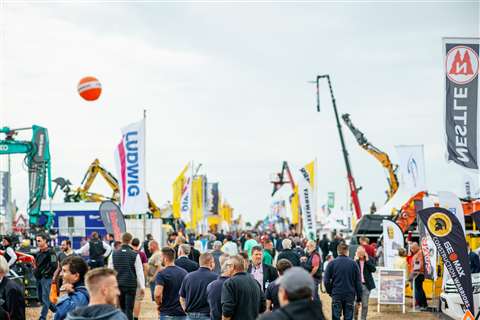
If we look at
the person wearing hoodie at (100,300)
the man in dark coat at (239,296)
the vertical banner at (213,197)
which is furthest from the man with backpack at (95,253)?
the vertical banner at (213,197)

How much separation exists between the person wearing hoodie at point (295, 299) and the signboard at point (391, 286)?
1483 cm

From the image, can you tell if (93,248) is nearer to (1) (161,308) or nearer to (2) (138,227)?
(1) (161,308)

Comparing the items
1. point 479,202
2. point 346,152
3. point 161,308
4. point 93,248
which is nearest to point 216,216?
point 346,152

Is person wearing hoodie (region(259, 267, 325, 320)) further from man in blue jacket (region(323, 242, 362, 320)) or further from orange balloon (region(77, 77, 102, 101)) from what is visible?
orange balloon (region(77, 77, 102, 101))

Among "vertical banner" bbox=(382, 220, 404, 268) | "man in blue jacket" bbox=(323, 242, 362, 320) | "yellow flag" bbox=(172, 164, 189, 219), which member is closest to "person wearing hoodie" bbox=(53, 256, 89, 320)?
"man in blue jacket" bbox=(323, 242, 362, 320)

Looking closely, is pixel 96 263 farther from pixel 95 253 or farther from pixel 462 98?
pixel 462 98

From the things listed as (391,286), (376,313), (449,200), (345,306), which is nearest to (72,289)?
(345,306)

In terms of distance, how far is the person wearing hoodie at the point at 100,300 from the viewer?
5.19m

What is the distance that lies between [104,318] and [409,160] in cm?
3031

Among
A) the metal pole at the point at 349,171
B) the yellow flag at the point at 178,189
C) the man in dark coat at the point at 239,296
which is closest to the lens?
the man in dark coat at the point at 239,296

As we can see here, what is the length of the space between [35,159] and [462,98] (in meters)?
20.1

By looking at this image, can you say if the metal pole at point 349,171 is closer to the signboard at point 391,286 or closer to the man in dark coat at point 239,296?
the signboard at point 391,286

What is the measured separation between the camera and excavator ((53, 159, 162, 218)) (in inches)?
1652

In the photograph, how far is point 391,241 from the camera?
21.7m
